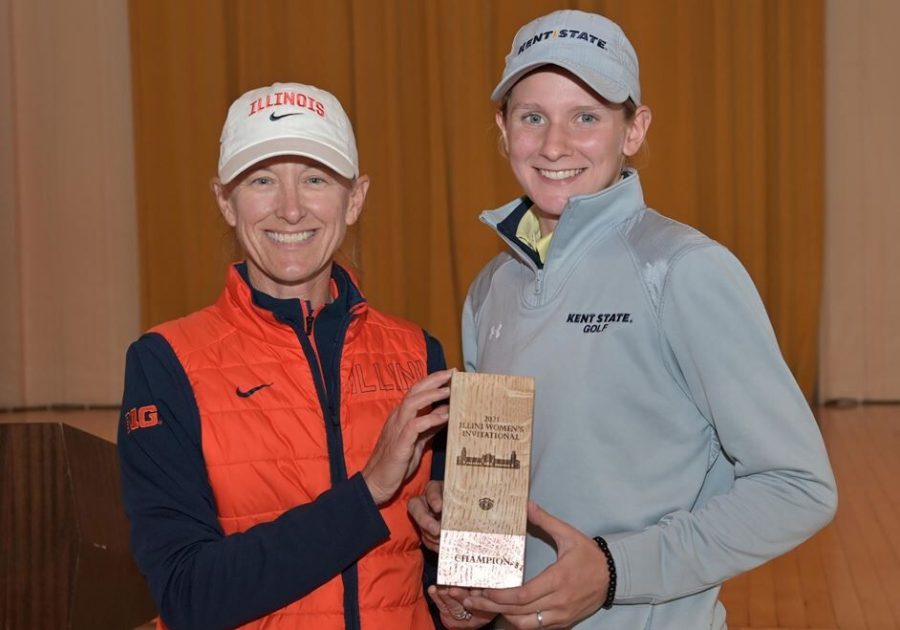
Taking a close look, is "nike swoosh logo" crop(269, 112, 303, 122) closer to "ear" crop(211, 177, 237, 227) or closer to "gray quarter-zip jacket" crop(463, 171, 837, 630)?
"ear" crop(211, 177, 237, 227)

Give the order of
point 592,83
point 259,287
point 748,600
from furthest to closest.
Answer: point 748,600, point 259,287, point 592,83

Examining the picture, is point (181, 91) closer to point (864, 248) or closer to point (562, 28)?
point (864, 248)

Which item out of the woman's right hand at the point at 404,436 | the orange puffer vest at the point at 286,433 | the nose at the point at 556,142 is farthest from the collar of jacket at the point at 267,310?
the nose at the point at 556,142

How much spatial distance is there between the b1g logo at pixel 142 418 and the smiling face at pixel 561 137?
1.76 ft

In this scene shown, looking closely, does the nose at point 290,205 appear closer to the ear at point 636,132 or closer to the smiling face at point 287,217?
the smiling face at point 287,217

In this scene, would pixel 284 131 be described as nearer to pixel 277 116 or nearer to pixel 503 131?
pixel 277 116

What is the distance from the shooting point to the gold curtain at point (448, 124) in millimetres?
6488

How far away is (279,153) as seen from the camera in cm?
146

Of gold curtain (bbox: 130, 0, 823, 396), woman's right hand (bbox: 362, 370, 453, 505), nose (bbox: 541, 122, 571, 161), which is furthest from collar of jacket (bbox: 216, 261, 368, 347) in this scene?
gold curtain (bbox: 130, 0, 823, 396)

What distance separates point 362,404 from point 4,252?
627 cm

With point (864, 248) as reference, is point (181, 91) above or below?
above

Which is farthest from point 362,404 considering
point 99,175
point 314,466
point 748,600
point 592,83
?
point 99,175

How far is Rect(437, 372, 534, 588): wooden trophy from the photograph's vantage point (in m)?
1.23

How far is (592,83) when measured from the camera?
4.63 feet
